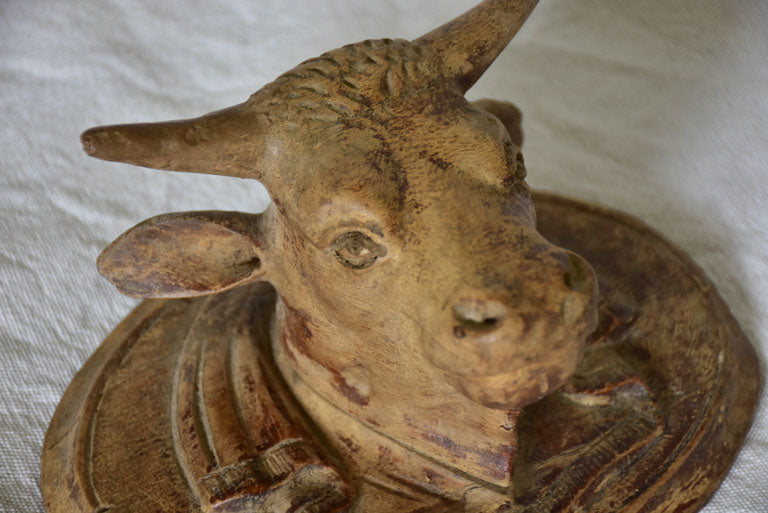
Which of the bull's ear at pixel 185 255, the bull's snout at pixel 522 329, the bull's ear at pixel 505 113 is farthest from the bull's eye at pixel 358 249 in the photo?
the bull's ear at pixel 505 113

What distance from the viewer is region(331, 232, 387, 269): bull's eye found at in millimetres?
1213

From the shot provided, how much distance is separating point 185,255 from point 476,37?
579 millimetres

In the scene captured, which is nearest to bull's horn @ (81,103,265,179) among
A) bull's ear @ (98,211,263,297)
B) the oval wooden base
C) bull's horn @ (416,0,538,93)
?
bull's ear @ (98,211,263,297)

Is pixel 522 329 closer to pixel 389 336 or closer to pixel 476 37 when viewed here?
A: pixel 389 336

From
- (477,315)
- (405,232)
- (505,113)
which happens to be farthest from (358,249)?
(505,113)

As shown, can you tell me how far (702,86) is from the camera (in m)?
2.45

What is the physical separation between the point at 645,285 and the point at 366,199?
0.81 m

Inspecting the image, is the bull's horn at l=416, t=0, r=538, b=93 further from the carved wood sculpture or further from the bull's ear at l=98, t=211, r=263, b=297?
the bull's ear at l=98, t=211, r=263, b=297

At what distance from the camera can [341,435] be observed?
1.48 metres

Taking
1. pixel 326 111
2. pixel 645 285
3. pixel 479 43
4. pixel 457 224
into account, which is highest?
pixel 479 43

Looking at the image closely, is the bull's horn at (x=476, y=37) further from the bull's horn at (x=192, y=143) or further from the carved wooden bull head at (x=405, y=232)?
the bull's horn at (x=192, y=143)

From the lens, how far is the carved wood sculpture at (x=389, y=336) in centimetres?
119

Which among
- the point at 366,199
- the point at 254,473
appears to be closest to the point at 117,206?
the point at 254,473

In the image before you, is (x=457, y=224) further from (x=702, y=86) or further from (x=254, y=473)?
(x=702, y=86)
